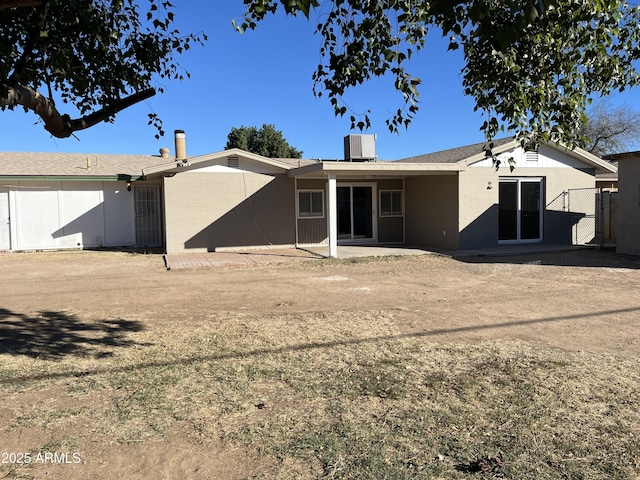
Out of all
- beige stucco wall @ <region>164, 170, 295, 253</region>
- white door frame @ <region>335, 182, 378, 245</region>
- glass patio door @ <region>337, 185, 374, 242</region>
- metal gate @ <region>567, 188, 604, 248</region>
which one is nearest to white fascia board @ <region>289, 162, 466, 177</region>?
beige stucco wall @ <region>164, 170, 295, 253</region>

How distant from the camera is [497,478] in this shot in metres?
2.91

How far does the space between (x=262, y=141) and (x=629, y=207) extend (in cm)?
3529

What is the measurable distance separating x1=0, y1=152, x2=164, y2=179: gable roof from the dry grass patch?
14177mm

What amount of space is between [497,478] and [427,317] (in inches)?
160

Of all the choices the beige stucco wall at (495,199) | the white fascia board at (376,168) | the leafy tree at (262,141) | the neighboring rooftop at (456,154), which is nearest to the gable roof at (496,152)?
the neighboring rooftop at (456,154)

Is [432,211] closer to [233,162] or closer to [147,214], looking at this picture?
[233,162]

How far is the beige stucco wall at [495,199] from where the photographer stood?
15727 millimetres

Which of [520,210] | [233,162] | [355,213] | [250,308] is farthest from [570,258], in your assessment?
[233,162]

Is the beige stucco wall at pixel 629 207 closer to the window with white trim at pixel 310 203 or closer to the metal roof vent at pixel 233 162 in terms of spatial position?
the window with white trim at pixel 310 203

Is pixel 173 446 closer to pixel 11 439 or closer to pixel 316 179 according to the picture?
pixel 11 439

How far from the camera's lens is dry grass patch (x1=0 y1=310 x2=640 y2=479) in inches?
125

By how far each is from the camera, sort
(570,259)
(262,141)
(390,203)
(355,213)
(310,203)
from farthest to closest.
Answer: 1. (262,141)
2. (390,203)
3. (355,213)
4. (310,203)
5. (570,259)

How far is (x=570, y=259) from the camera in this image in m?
13.5

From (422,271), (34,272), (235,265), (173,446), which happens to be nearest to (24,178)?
(34,272)
